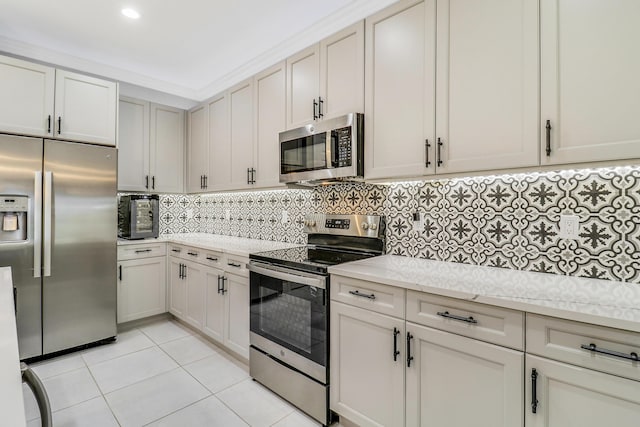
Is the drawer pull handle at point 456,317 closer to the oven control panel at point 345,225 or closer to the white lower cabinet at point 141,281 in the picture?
the oven control panel at point 345,225

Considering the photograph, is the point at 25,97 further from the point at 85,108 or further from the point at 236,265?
the point at 236,265

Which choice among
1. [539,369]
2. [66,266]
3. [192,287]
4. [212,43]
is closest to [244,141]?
[212,43]

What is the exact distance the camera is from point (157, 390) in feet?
7.29

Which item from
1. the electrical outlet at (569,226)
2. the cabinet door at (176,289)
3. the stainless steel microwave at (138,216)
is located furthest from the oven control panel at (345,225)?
the stainless steel microwave at (138,216)

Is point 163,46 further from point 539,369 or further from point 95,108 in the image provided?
point 539,369

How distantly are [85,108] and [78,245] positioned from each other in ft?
3.92

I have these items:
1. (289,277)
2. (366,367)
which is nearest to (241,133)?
(289,277)

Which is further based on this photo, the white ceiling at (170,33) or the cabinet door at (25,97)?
the cabinet door at (25,97)

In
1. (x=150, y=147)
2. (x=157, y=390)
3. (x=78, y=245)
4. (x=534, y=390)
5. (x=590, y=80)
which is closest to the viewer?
(x=534, y=390)

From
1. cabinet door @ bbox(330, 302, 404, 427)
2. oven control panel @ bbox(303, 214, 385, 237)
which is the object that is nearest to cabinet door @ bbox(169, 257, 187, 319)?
oven control panel @ bbox(303, 214, 385, 237)

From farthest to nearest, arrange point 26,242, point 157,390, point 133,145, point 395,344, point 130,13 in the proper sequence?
point 133,145 → point 26,242 → point 130,13 → point 157,390 → point 395,344

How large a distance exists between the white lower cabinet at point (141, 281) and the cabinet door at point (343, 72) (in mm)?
2417

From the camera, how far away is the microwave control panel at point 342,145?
6.72 feet

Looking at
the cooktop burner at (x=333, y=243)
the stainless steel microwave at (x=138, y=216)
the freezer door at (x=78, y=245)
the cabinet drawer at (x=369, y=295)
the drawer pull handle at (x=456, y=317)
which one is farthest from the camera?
the stainless steel microwave at (x=138, y=216)
